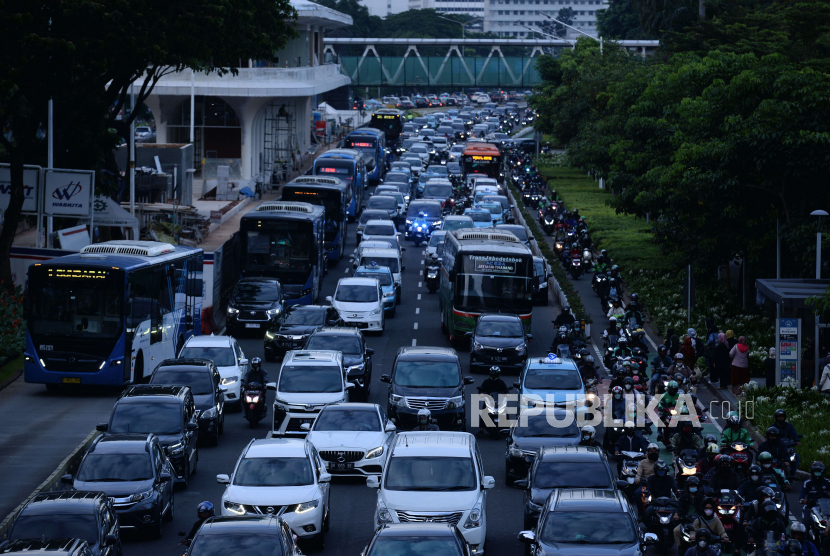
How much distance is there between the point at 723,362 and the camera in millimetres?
28281

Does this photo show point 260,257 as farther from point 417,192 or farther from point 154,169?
point 417,192

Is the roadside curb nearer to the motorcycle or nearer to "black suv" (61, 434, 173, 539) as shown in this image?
"black suv" (61, 434, 173, 539)

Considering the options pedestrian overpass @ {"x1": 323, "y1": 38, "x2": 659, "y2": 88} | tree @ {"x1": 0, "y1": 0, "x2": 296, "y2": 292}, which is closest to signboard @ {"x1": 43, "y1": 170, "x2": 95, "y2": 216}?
tree @ {"x1": 0, "y1": 0, "x2": 296, "y2": 292}

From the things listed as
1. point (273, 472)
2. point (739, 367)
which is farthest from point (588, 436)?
point (739, 367)

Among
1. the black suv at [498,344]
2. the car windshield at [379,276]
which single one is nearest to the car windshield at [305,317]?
the black suv at [498,344]

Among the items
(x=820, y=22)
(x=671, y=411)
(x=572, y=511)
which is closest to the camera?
(x=572, y=511)

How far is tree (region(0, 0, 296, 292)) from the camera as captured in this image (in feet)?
100

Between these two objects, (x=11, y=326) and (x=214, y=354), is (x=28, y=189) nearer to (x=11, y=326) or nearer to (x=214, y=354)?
(x=11, y=326)

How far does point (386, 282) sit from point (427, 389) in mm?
16220

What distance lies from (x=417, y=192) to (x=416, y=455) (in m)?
55.9

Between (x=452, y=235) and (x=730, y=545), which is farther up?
(x=452, y=235)

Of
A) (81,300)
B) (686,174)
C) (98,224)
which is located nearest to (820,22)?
(686,174)

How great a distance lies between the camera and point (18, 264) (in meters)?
35.5

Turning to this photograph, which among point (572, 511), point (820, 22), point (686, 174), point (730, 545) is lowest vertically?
point (730, 545)
